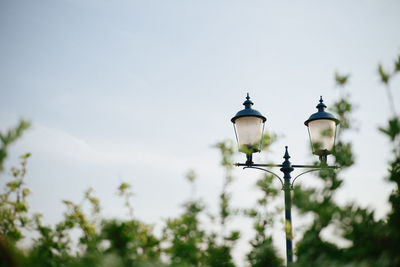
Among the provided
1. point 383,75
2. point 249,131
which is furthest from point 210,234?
point 249,131

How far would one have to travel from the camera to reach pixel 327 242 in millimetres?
1579

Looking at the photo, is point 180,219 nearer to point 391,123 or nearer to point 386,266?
point 386,266

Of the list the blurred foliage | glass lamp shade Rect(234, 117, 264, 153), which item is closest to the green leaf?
the blurred foliage

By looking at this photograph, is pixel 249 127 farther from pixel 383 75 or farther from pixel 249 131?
pixel 383 75

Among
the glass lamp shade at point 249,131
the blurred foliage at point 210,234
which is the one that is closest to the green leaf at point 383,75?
the blurred foliage at point 210,234

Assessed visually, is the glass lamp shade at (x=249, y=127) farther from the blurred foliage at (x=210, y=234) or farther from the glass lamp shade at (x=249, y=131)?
the blurred foliage at (x=210, y=234)

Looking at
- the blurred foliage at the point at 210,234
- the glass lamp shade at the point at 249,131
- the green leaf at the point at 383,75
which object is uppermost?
the glass lamp shade at the point at 249,131

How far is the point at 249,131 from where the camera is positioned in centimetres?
624

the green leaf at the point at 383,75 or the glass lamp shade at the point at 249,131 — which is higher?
the glass lamp shade at the point at 249,131

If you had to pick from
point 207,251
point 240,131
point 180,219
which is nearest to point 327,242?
point 207,251

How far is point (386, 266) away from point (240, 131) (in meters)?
5.16

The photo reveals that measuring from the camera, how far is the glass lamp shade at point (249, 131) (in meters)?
6.09

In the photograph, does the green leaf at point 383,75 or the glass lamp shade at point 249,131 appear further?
the glass lamp shade at point 249,131

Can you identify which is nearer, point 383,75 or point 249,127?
point 383,75
